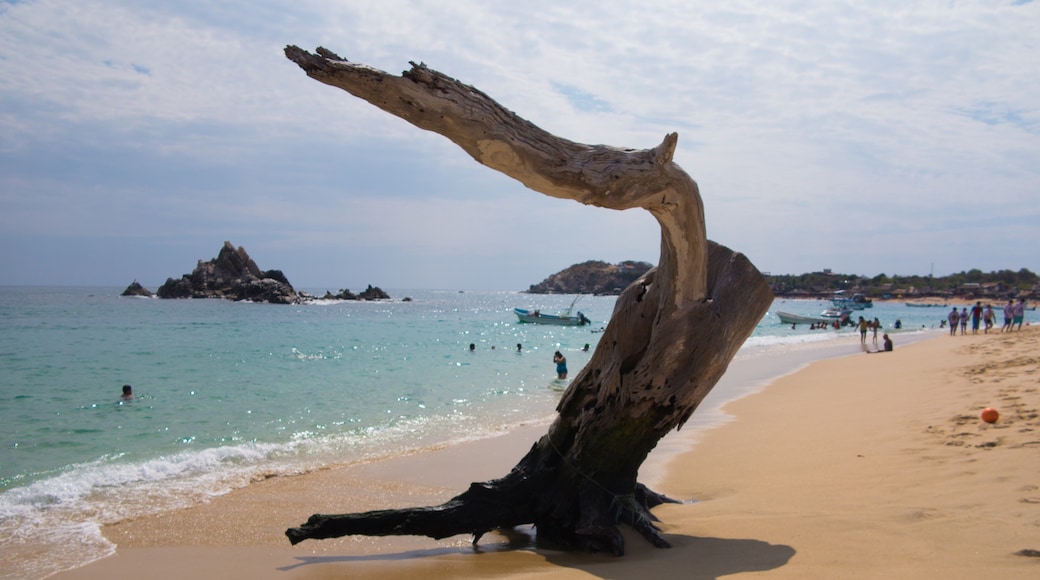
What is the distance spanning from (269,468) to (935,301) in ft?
412

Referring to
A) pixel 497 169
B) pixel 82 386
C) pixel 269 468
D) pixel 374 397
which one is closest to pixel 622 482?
pixel 497 169

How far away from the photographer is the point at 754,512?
17.5 feet

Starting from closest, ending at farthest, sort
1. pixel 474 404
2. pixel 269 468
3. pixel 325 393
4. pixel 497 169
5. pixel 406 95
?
pixel 406 95 → pixel 497 169 → pixel 269 468 → pixel 474 404 → pixel 325 393

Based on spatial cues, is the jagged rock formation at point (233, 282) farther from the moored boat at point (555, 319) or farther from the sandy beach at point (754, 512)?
the sandy beach at point (754, 512)

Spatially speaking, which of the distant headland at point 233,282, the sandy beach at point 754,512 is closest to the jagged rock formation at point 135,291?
the distant headland at point 233,282

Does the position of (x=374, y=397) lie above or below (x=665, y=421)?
below

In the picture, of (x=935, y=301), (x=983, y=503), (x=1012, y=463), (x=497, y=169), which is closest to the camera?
(x=497, y=169)

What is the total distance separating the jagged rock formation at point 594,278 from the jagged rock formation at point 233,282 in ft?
299

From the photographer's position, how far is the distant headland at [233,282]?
8425 centimetres

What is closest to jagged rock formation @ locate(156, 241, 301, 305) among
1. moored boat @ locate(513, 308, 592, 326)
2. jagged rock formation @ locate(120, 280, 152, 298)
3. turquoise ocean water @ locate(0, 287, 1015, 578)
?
jagged rock formation @ locate(120, 280, 152, 298)

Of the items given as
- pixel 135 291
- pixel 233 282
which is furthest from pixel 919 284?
pixel 135 291

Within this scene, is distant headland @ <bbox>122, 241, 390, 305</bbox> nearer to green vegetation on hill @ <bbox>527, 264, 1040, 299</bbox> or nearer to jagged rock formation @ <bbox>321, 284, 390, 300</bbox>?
jagged rock formation @ <bbox>321, 284, 390, 300</bbox>

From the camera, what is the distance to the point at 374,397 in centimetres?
1631

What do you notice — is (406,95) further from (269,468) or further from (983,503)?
(269,468)
